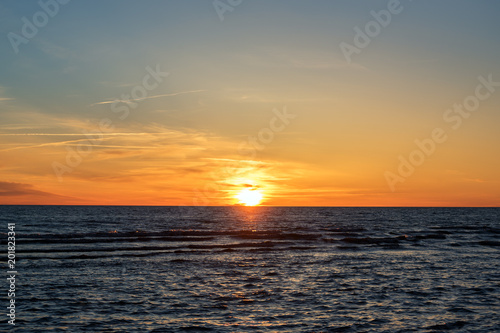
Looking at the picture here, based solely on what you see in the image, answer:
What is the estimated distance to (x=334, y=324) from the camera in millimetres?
18438

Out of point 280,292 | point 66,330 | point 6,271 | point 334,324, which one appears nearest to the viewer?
point 66,330

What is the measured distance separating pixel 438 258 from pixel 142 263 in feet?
96.6

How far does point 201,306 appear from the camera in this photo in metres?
21.2

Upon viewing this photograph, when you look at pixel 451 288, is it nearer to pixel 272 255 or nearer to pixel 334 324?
pixel 334 324

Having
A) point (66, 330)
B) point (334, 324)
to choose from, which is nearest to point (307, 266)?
point (334, 324)

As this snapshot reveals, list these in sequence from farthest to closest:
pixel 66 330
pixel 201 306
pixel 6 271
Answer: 1. pixel 6 271
2. pixel 201 306
3. pixel 66 330

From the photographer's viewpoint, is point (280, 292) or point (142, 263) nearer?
point (280, 292)

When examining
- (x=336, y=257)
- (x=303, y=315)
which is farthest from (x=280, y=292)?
(x=336, y=257)

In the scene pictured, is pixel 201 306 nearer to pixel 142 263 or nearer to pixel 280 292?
pixel 280 292

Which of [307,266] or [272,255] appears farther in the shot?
[272,255]

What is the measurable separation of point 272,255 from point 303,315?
22258 millimetres

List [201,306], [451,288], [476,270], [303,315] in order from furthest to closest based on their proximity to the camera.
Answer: [476,270], [451,288], [201,306], [303,315]

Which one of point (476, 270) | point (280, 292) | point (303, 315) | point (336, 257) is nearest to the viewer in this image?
point (303, 315)

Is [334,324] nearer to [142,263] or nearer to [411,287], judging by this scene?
[411,287]
